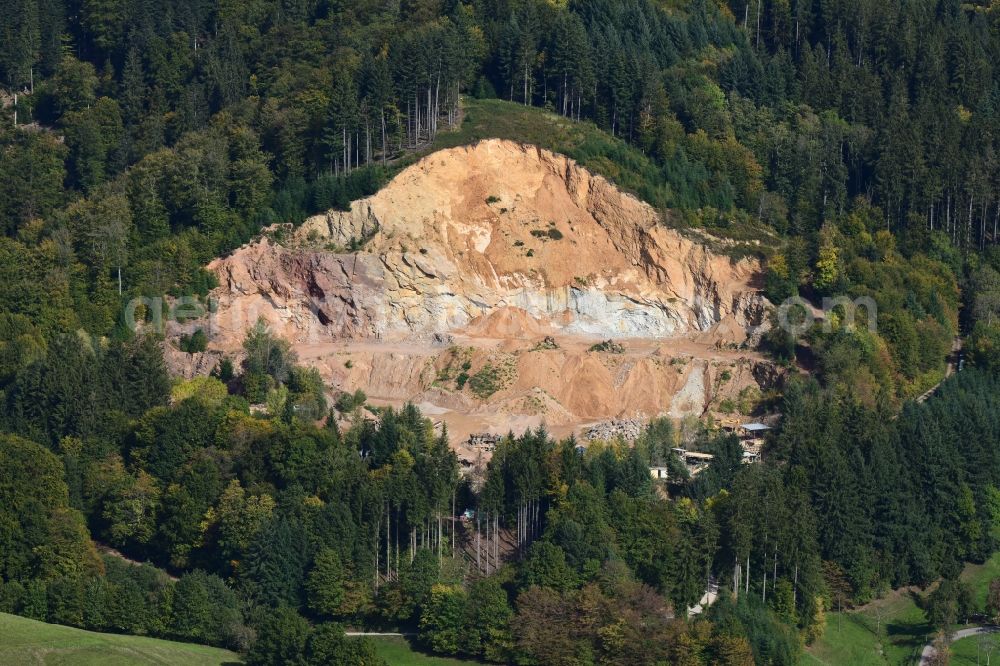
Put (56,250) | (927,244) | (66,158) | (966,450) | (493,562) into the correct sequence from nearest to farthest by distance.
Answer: (493,562), (966,450), (56,250), (927,244), (66,158)

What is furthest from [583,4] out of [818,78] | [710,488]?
[710,488]

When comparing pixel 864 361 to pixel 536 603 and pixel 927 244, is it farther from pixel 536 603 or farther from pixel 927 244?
pixel 536 603

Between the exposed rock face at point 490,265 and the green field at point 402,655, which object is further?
the exposed rock face at point 490,265

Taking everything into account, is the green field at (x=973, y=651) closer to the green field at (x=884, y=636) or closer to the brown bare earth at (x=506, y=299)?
the green field at (x=884, y=636)

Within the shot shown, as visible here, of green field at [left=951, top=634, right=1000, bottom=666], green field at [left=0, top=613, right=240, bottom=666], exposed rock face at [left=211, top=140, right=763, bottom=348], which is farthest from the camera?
exposed rock face at [left=211, top=140, right=763, bottom=348]

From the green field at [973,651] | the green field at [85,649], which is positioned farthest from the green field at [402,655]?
the green field at [973,651]

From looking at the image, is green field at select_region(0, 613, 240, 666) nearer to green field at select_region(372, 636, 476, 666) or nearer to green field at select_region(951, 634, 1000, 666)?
green field at select_region(372, 636, 476, 666)

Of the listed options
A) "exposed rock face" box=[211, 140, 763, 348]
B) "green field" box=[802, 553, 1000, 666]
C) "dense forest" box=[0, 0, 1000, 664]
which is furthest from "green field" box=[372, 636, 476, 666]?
"exposed rock face" box=[211, 140, 763, 348]
